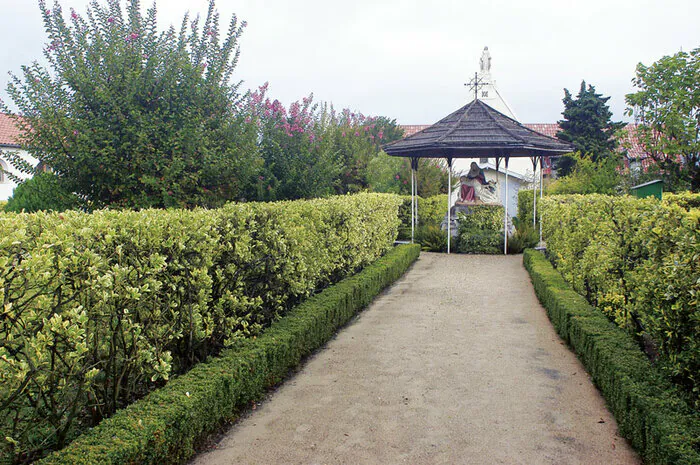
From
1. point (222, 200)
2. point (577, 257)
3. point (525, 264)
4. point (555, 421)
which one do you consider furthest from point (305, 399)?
point (525, 264)

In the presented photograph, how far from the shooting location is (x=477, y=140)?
52.4ft

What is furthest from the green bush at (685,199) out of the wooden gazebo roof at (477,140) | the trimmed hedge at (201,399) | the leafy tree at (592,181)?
the leafy tree at (592,181)

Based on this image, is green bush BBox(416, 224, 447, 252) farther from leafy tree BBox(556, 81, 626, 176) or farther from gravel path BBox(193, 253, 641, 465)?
leafy tree BBox(556, 81, 626, 176)

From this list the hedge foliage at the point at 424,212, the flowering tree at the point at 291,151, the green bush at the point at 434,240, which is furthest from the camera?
the hedge foliage at the point at 424,212

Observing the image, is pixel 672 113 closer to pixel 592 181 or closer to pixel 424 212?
pixel 592 181

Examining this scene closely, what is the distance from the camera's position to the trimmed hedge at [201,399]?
326 centimetres

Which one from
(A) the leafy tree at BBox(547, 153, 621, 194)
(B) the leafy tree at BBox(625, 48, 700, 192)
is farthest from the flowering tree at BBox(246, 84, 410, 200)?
(B) the leafy tree at BBox(625, 48, 700, 192)

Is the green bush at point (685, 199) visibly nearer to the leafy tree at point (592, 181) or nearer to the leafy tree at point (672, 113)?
→ the leafy tree at point (592, 181)

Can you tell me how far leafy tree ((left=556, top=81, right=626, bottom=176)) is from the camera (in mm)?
32906

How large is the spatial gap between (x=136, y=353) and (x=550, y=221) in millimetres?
10292

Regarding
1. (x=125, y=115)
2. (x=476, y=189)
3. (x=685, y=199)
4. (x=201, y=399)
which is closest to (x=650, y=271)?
(x=685, y=199)

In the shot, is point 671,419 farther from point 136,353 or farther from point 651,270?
point 136,353

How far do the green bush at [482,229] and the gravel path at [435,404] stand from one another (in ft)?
28.3

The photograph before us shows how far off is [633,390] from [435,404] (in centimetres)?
161
